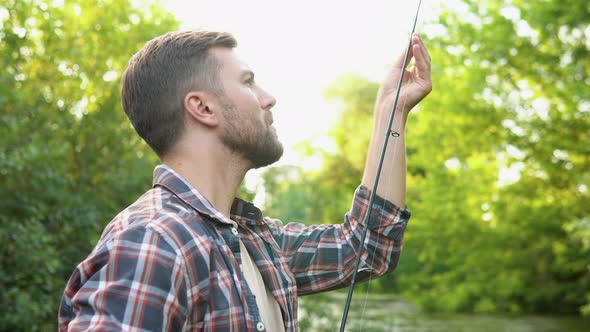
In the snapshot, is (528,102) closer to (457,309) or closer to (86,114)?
(457,309)

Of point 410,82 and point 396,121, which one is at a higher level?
point 410,82

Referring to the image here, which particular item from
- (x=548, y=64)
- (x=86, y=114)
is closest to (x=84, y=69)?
(x=86, y=114)

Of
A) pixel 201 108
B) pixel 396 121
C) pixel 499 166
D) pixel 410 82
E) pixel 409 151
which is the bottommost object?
pixel 201 108

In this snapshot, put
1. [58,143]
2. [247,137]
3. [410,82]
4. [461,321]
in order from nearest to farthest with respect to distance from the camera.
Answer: [247,137] < [410,82] < [58,143] < [461,321]

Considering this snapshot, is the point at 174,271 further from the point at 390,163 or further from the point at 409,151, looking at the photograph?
the point at 409,151

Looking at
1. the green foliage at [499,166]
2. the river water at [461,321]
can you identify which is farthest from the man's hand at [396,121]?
the river water at [461,321]

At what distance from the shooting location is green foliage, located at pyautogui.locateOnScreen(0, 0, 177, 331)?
440cm

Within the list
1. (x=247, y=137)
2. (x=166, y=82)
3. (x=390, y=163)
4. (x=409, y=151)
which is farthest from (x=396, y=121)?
(x=409, y=151)

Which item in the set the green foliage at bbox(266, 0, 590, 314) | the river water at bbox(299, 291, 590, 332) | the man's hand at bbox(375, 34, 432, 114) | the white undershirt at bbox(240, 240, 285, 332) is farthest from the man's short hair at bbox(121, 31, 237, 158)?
the river water at bbox(299, 291, 590, 332)

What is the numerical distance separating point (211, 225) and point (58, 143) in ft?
15.0

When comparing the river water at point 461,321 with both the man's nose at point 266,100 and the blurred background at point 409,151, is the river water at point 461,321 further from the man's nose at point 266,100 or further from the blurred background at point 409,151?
the man's nose at point 266,100

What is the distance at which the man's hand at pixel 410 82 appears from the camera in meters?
1.76

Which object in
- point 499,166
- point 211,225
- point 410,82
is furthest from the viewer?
point 499,166

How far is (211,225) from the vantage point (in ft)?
4.33
